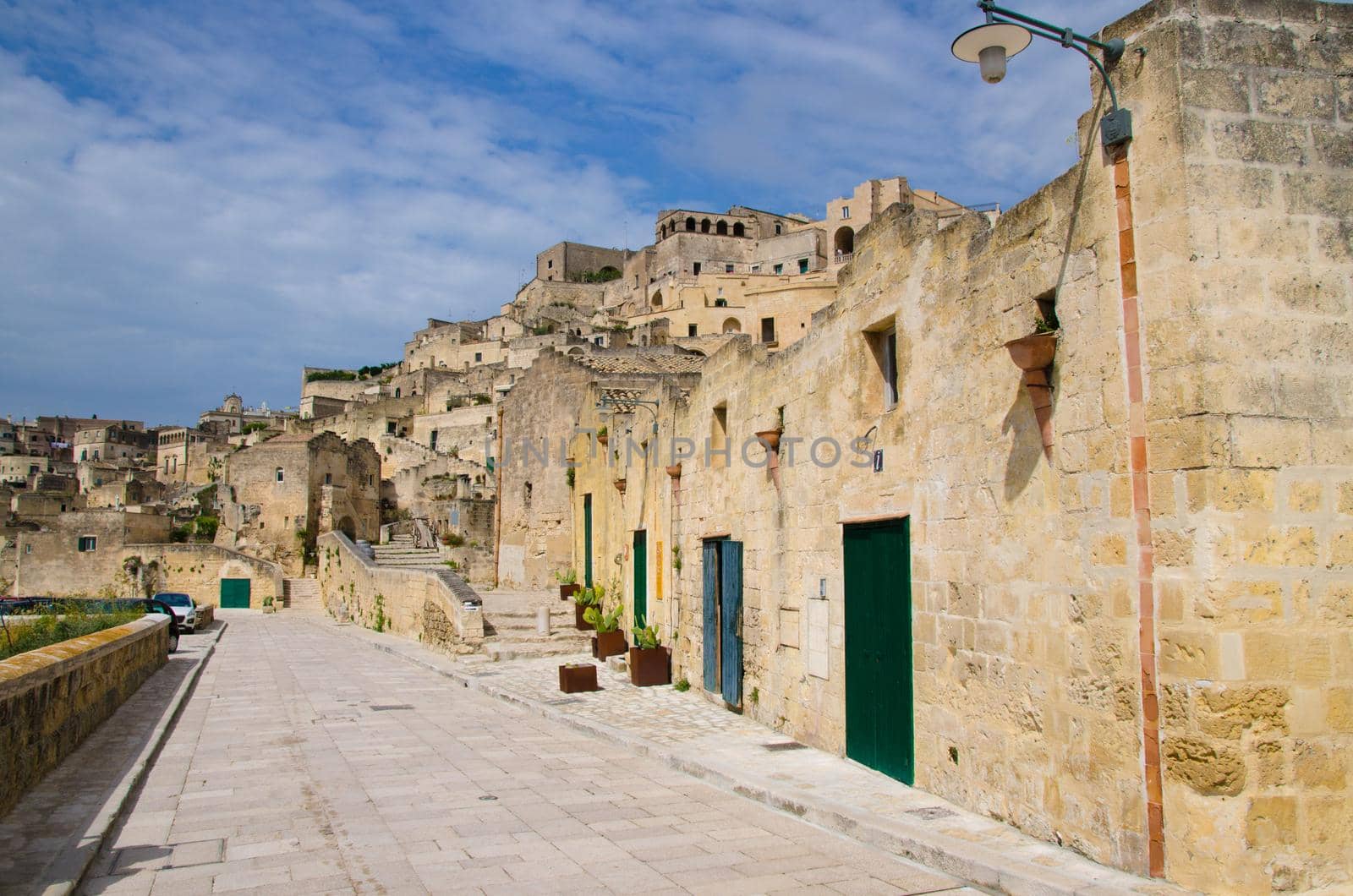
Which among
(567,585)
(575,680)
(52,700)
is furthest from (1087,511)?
(567,585)

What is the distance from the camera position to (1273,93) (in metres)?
5.09

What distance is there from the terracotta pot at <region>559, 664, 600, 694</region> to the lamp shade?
33.0ft

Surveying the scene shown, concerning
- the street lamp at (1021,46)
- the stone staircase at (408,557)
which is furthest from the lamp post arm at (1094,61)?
the stone staircase at (408,557)

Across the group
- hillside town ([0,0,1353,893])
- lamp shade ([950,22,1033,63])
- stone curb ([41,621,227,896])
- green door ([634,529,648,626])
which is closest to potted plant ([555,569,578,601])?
green door ([634,529,648,626])

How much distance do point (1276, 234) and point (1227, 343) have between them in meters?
0.70

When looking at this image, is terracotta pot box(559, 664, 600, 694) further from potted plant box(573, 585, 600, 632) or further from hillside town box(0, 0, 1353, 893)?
potted plant box(573, 585, 600, 632)

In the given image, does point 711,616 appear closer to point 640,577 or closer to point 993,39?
point 640,577

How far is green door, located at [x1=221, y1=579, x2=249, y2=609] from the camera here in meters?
43.0

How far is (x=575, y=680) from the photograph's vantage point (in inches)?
527

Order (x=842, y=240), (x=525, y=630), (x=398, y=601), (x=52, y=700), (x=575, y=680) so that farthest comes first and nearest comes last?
(x=842, y=240) < (x=398, y=601) < (x=525, y=630) < (x=575, y=680) < (x=52, y=700)

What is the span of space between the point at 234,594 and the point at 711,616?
37495 millimetres

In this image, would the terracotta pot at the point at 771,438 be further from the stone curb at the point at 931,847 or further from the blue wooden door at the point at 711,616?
the stone curb at the point at 931,847

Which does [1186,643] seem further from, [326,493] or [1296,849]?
[326,493]

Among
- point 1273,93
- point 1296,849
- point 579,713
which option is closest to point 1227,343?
point 1273,93
